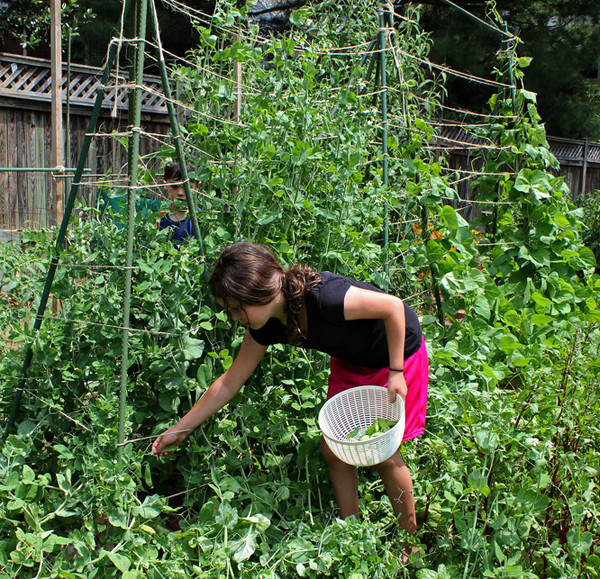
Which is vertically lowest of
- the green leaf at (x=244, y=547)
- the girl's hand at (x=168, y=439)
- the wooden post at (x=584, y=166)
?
the green leaf at (x=244, y=547)

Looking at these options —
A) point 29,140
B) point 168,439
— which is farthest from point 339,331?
point 29,140

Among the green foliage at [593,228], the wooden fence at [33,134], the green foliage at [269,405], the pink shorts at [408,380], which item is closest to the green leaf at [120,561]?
the green foliage at [269,405]

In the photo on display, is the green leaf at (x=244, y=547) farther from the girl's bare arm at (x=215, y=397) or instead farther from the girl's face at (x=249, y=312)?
the girl's face at (x=249, y=312)

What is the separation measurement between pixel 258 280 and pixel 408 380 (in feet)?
2.23

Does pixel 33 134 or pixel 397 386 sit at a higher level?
pixel 33 134

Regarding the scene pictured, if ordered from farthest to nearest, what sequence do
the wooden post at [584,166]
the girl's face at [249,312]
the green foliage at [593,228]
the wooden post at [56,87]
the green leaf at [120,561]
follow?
the wooden post at [584,166] → the green foliage at [593,228] → the wooden post at [56,87] → the girl's face at [249,312] → the green leaf at [120,561]

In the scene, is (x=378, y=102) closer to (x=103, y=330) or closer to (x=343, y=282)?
(x=343, y=282)

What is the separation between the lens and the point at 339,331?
7.02 ft

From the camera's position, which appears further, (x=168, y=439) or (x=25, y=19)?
(x=25, y=19)

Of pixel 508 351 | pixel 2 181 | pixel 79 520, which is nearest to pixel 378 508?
pixel 508 351

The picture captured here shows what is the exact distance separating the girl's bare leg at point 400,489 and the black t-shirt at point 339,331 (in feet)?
1.12

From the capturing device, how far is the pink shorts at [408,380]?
7.46ft

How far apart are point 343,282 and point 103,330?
839 mm

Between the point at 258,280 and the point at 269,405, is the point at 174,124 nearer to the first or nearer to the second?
the point at 258,280
